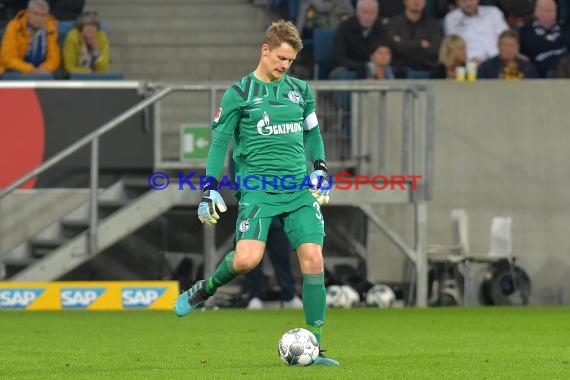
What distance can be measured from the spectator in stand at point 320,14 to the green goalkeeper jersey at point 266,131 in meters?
11.1

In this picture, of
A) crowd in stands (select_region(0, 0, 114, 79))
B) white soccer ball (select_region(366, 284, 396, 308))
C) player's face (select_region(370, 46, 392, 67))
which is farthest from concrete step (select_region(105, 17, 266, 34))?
white soccer ball (select_region(366, 284, 396, 308))

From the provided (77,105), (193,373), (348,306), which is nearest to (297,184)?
(193,373)

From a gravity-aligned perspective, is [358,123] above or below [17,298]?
above

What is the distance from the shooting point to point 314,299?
9352 mm

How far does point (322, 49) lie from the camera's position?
20.0 meters

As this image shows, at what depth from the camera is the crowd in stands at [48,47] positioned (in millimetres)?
18984

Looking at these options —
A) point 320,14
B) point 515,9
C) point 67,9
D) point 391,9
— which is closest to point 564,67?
point 515,9

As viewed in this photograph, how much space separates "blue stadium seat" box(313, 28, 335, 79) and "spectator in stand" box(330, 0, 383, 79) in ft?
1.25

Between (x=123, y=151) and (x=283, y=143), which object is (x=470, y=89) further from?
(x=283, y=143)

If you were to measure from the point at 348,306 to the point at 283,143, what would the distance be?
8.22 metres

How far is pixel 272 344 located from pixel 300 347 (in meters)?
2.61

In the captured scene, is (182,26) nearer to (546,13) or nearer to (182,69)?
(182,69)

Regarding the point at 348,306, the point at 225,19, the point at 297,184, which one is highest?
the point at 225,19

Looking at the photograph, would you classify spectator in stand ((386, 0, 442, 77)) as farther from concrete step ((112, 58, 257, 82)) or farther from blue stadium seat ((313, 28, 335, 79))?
concrete step ((112, 58, 257, 82))
